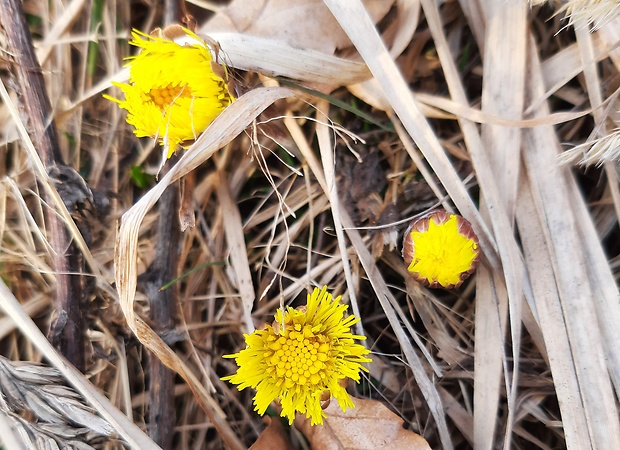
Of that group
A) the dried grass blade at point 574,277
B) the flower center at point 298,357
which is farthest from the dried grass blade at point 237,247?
the dried grass blade at point 574,277

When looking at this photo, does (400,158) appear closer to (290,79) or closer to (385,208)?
(385,208)

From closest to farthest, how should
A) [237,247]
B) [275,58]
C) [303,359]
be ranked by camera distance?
[303,359] → [275,58] → [237,247]

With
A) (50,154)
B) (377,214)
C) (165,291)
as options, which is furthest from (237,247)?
(50,154)

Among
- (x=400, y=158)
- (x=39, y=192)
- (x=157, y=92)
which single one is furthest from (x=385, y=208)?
(x=39, y=192)

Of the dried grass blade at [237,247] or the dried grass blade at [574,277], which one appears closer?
the dried grass blade at [574,277]

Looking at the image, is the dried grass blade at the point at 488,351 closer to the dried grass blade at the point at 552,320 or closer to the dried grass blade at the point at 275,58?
the dried grass blade at the point at 552,320

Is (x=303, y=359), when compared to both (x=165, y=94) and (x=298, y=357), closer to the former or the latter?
(x=298, y=357)

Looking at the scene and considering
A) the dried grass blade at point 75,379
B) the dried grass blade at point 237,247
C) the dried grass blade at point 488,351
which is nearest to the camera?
the dried grass blade at point 75,379

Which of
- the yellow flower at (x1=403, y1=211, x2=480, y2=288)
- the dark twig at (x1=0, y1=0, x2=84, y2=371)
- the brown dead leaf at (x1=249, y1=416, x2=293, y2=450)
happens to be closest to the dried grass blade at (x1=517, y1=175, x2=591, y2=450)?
the yellow flower at (x1=403, y1=211, x2=480, y2=288)
